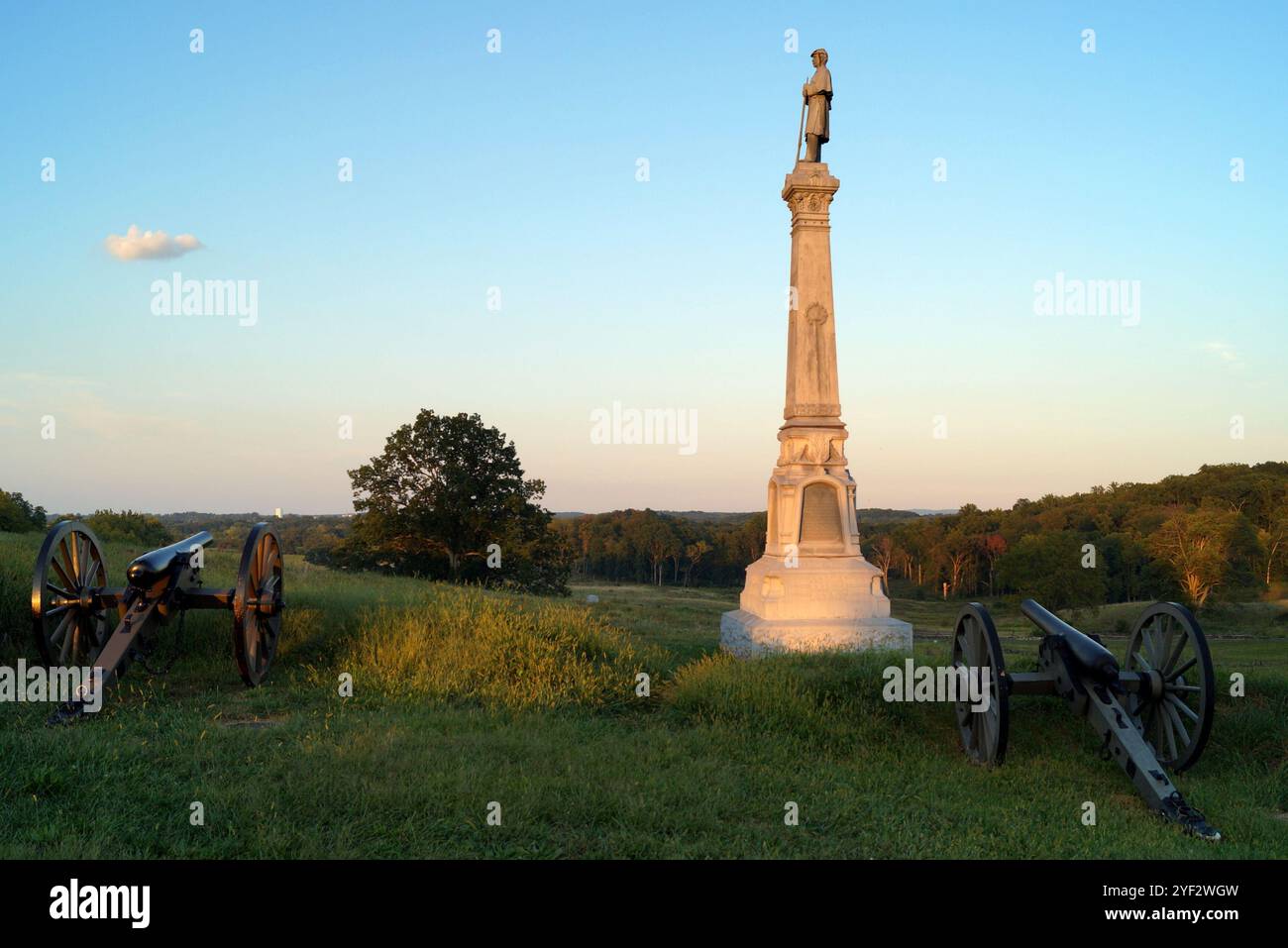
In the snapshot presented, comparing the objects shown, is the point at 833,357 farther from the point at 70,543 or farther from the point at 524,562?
the point at 524,562

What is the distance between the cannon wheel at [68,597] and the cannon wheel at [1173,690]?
9.42m

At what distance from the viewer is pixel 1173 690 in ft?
22.4

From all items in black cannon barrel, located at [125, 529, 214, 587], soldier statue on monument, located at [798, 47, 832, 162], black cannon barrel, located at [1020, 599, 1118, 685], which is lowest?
black cannon barrel, located at [1020, 599, 1118, 685]

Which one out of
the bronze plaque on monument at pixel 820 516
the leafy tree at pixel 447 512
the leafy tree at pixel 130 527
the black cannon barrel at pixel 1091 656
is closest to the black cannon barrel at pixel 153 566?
the black cannon barrel at pixel 1091 656

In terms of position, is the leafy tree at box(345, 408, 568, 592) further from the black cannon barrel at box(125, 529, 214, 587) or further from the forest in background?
the black cannon barrel at box(125, 529, 214, 587)

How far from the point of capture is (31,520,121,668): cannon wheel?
7.73m

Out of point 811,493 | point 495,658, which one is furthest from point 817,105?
point 495,658

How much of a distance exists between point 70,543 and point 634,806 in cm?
665

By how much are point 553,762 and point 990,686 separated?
3499 mm

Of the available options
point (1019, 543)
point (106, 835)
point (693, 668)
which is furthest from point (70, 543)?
point (1019, 543)

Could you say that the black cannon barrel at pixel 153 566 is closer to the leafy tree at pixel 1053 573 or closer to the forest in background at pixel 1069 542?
the forest in background at pixel 1069 542

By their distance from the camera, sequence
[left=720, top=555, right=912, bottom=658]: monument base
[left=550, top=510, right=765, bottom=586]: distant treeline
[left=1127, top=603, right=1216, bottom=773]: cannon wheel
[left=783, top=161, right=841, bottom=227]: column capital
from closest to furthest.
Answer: [left=1127, top=603, right=1216, bottom=773]: cannon wheel, [left=720, top=555, right=912, bottom=658]: monument base, [left=783, top=161, right=841, bottom=227]: column capital, [left=550, top=510, right=765, bottom=586]: distant treeline

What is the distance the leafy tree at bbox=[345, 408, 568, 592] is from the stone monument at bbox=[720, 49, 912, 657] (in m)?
16.3

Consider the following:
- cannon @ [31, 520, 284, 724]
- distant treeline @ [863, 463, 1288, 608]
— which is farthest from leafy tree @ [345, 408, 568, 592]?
cannon @ [31, 520, 284, 724]
